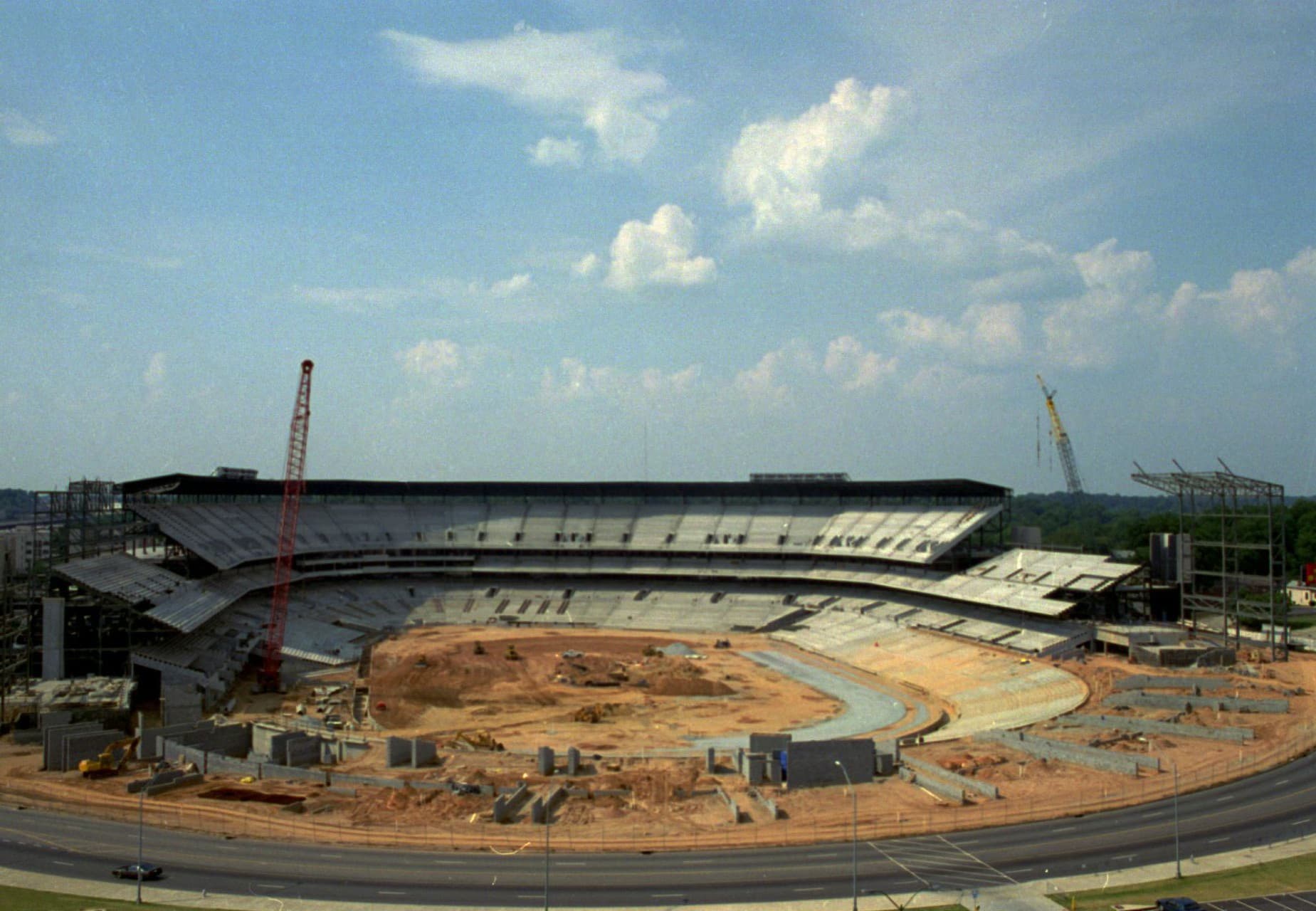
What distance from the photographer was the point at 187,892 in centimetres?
4019

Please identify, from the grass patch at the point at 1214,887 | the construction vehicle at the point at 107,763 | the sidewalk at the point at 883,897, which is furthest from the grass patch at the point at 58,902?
the grass patch at the point at 1214,887

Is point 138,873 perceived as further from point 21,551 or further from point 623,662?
point 21,551

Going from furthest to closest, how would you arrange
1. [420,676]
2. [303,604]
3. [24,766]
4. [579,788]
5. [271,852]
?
[303,604]
[420,676]
[24,766]
[579,788]
[271,852]

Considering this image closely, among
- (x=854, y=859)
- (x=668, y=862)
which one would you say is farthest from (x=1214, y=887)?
(x=668, y=862)

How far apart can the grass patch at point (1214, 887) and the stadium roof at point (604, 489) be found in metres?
82.2

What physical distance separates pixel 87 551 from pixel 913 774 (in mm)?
77507

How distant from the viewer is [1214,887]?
38.5m

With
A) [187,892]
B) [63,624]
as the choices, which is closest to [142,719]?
[63,624]

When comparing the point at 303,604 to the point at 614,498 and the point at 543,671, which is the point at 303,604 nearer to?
the point at 543,671

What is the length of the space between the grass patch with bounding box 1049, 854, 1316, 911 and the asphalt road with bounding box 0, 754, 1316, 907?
227 cm

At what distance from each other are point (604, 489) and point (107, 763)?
3786 inches

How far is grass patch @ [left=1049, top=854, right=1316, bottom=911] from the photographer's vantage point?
37438 millimetres

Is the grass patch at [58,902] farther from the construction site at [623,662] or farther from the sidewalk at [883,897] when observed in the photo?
the construction site at [623,662]

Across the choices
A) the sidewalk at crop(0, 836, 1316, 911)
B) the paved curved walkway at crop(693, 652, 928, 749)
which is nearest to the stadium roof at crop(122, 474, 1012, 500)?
the paved curved walkway at crop(693, 652, 928, 749)
